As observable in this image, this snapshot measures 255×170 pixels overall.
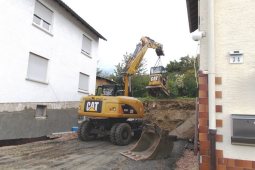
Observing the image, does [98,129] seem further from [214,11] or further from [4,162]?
[214,11]

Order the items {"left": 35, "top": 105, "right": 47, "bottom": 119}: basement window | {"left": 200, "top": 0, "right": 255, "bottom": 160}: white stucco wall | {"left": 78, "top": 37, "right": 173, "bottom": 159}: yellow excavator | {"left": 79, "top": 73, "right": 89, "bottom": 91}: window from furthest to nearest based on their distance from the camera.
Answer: {"left": 79, "top": 73, "right": 89, "bottom": 91}: window → {"left": 35, "top": 105, "right": 47, "bottom": 119}: basement window → {"left": 78, "top": 37, "right": 173, "bottom": 159}: yellow excavator → {"left": 200, "top": 0, "right": 255, "bottom": 160}: white stucco wall

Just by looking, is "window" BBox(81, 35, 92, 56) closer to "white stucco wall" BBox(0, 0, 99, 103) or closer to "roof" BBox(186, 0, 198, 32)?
"white stucco wall" BBox(0, 0, 99, 103)

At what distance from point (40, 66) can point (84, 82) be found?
195 inches

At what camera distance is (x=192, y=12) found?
24.7 feet

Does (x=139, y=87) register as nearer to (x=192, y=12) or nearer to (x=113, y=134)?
(x=113, y=134)

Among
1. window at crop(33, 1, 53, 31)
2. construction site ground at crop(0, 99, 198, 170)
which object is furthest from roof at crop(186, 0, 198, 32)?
window at crop(33, 1, 53, 31)

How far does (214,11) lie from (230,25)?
0.40 meters

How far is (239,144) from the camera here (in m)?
4.38

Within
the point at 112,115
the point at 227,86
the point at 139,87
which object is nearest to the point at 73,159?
the point at 112,115

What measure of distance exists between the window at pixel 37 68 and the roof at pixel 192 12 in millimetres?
7969

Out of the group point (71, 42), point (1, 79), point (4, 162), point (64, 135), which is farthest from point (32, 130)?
point (71, 42)

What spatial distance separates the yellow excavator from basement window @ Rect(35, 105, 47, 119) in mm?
2079

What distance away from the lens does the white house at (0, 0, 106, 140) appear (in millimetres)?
11328

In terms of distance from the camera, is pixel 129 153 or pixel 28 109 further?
pixel 28 109
